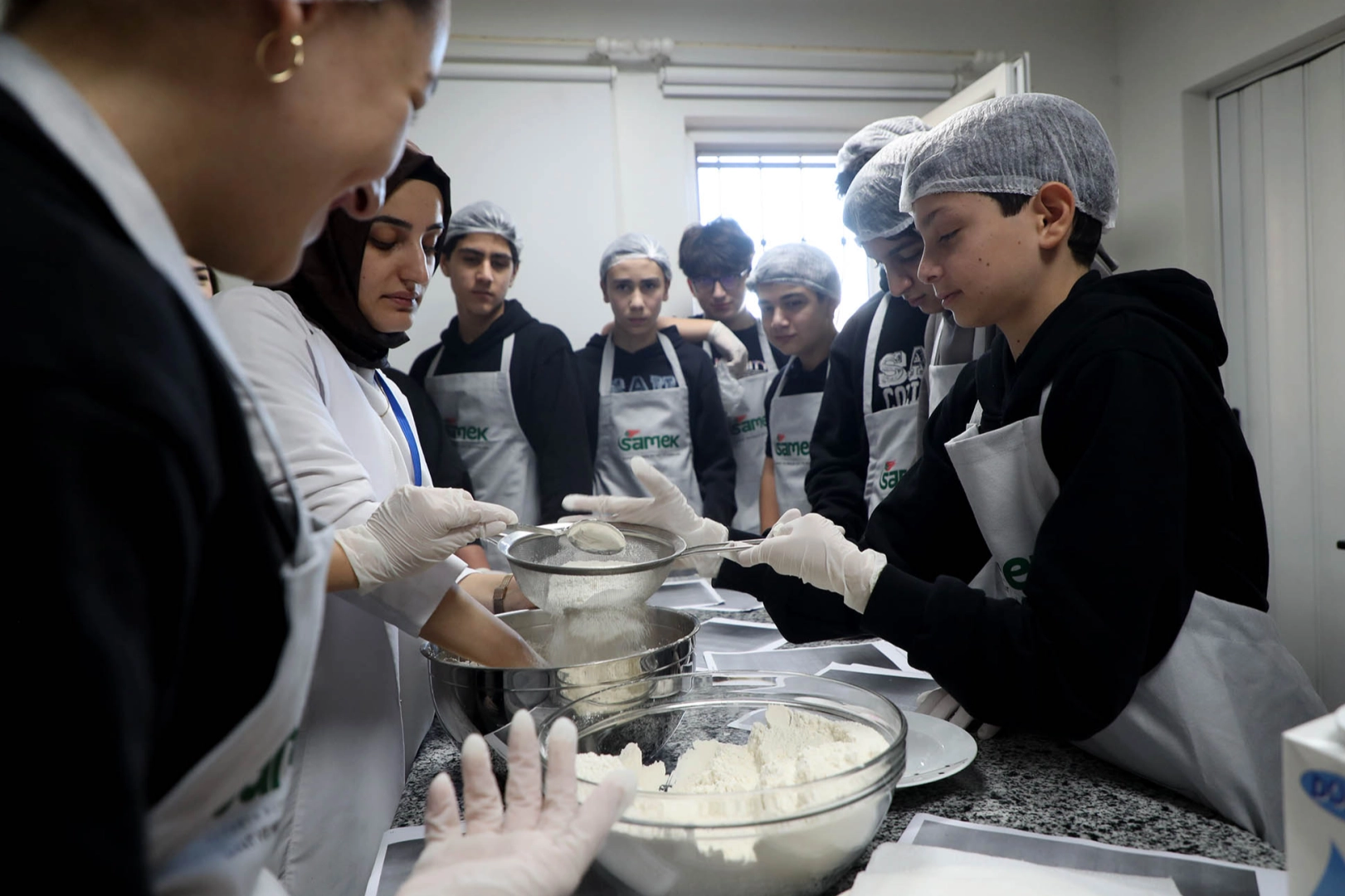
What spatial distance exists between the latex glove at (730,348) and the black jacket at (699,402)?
0.38ft

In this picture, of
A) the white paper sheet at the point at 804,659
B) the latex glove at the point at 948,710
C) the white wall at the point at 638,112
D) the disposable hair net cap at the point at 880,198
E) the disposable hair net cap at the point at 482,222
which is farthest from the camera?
the white wall at the point at 638,112

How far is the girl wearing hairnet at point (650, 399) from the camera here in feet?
10.5

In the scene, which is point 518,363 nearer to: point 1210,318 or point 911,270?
point 911,270

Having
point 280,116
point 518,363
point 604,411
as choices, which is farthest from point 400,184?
point 604,411

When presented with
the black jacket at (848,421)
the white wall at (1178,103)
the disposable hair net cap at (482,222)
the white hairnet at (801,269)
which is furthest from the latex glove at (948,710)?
the white wall at (1178,103)

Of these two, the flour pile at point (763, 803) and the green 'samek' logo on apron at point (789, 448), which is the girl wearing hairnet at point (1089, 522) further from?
the green 'samek' logo on apron at point (789, 448)

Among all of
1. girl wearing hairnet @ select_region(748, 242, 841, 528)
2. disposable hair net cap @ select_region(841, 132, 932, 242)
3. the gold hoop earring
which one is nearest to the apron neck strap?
disposable hair net cap @ select_region(841, 132, 932, 242)

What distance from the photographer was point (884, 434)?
7.80ft

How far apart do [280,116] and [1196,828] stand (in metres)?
0.95

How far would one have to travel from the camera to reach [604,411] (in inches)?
128

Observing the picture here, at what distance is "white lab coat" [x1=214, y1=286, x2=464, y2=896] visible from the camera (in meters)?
1.13

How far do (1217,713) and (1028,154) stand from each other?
2.36 ft

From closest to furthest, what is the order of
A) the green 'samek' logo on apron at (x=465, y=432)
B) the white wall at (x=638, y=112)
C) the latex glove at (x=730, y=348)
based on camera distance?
the green 'samek' logo on apron at (x=465, y=432) → the latex glove at (x=730, y=348) → the white wall at (x=638, y=112)

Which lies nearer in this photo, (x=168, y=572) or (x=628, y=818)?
(x=168, y=572)
